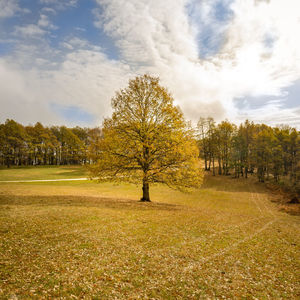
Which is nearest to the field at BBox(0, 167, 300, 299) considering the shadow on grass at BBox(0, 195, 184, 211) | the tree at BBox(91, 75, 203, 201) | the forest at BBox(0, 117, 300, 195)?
the shadow on grass at BBox(0, 195, 184, 211)

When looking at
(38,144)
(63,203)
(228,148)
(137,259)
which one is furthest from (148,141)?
(38,144)

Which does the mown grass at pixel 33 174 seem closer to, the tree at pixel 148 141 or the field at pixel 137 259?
the tree at pixel 148 141

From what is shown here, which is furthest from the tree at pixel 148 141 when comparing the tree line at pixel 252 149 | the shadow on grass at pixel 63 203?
the tree line at pixel 252 149

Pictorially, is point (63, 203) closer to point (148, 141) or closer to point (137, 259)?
point (148, 141)

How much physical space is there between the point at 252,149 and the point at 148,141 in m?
49.0

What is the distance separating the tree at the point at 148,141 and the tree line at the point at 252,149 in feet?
102

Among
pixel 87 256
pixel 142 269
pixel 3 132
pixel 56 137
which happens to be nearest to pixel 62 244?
pixel 87 256

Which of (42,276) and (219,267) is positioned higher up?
(42,276)

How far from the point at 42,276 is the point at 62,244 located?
2.61m

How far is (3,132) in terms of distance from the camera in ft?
221

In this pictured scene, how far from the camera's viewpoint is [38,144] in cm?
7562

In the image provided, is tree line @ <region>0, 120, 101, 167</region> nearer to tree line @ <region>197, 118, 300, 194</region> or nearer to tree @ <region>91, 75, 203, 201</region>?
tree line @ <region>197, 118, 300, 194</region>

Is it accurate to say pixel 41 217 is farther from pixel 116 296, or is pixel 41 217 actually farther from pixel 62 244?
pixel 116 296

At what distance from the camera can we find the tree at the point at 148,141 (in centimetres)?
2019
